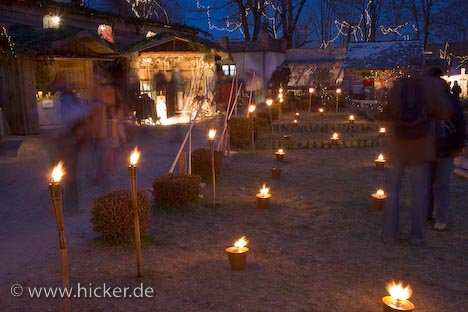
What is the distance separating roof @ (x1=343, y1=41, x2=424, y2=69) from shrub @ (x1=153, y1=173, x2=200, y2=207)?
21998 millimetres

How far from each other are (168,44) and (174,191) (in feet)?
37.6

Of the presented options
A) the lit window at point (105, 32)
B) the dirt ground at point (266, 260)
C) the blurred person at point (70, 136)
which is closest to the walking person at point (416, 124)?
the dirt ground at point (266, 260)

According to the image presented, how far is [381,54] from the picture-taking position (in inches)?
1102

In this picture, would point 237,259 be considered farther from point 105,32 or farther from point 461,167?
point 105,32

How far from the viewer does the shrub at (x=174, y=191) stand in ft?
22.6

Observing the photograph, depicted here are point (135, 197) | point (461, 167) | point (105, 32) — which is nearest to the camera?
point (135, 197)

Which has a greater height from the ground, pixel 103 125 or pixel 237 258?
pixel 103 125

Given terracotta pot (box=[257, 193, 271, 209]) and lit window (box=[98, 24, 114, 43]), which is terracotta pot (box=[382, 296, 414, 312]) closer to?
terracotta pot (box=[257, 193, 271, 209])

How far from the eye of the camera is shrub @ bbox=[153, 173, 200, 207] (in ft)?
22.6

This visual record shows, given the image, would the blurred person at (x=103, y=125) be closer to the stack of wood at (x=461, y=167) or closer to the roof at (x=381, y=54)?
the stack of wood at (x=461, y=167)

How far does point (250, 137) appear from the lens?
13.0 meters

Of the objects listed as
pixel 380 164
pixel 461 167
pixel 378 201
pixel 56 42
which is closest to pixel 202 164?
pixel 378 201

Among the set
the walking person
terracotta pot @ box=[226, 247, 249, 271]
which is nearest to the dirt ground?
terracotta pot @ box=[226, 247, 249, 271]

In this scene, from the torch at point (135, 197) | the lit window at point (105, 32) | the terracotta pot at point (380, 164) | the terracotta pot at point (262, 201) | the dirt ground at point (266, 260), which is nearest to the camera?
the dirt ground at point (266, 260)
